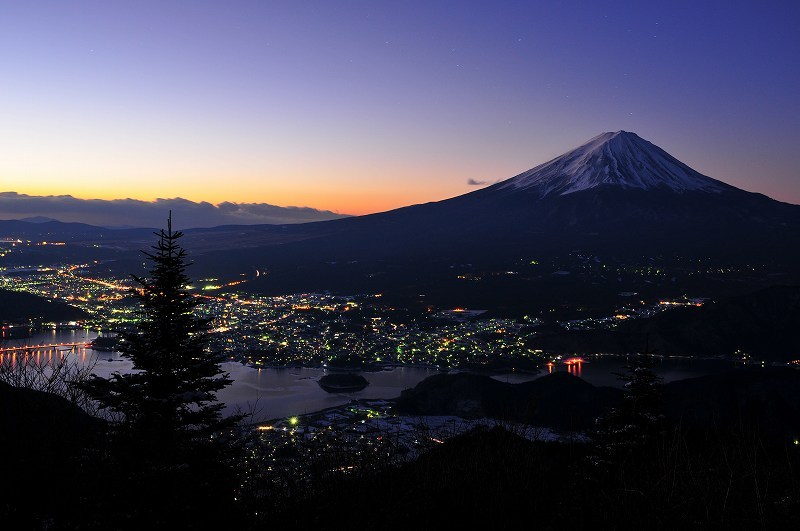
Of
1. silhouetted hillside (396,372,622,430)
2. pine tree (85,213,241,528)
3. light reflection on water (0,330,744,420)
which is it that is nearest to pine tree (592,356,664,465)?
pine tree (85,213,241,528)

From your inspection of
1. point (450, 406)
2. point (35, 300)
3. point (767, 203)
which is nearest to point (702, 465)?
point (450, 406)

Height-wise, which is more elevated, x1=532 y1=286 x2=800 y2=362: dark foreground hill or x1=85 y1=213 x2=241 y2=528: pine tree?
x1=85 y1=213 x2=241 y2=528: pine tree

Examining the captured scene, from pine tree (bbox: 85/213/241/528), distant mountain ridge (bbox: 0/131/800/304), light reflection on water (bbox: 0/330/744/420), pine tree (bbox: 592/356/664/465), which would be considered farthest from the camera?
distant mountain ridge (bbox: 0/131/800/304)

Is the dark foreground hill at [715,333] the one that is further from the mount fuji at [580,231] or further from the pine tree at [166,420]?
the pine tree at [166,420]

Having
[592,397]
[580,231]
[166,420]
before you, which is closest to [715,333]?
[592,397]

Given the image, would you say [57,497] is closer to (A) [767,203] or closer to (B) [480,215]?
(B) [480,215]

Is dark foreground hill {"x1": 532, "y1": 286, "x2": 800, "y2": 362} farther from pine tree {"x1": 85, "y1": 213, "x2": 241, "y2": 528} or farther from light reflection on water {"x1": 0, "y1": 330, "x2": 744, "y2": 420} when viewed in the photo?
pine tree {"x1": 85, "y1": 213, "x2": 241, "y2": 528}

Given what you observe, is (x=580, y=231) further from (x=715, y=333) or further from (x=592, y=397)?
(x=592, y=397)
